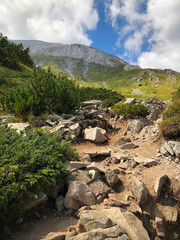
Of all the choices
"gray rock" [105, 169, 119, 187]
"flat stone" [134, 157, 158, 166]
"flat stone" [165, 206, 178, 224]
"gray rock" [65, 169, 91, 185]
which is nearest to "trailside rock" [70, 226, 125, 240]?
"gray rock" [65, 169, 91, 185]

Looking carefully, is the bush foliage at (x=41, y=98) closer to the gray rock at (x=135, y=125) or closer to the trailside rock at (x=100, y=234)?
the gray rock at (x=135, y=125)

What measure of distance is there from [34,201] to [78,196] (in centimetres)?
151

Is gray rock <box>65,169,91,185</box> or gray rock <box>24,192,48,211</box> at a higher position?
gray rock <box>65,169,91,185</box>

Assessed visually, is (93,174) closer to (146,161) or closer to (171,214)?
(146,161)

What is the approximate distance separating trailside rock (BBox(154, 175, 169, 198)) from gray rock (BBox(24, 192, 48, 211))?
458 centimetres

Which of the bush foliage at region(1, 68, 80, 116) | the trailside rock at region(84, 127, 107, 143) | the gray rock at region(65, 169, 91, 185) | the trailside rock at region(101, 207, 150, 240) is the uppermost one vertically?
the bush foliage at region(1, 68, 80, 116)

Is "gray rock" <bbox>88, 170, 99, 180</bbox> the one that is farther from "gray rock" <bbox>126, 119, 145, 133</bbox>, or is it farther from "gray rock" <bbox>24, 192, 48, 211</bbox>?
"gray rock" <bbox>126, 119, 145, 133</bbox>

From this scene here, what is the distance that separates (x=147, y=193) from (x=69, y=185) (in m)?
3.35

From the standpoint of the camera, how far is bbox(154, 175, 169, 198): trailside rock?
6148 mm

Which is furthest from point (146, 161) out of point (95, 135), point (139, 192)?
point (95, 135)

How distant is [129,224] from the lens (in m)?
4.20

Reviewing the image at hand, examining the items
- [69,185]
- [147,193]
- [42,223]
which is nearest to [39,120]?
[69,185]

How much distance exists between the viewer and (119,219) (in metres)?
4.34

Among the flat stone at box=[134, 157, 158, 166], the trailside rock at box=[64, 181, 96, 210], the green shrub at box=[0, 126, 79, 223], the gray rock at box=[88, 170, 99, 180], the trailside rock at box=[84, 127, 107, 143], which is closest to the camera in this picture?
the green shrub at box=[0, 126, 79, 223]
